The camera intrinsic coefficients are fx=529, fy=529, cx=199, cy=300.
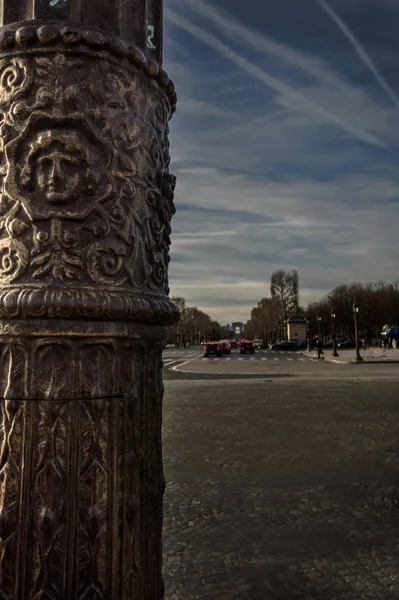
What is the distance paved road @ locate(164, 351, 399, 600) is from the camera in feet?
11.6

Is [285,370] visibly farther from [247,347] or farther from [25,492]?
[247,347]

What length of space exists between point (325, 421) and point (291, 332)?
6782cm

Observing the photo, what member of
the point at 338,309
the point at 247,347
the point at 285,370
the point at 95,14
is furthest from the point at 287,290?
the point at 95,14

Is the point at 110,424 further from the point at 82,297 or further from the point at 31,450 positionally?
the point at 82,297

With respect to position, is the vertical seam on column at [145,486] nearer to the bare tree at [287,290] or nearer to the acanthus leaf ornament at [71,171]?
the acanthus leaf ornament at [71,171]

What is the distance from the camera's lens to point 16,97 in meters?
1.40

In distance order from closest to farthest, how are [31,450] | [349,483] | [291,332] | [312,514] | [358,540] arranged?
[31,450], [358,540], [312,514], [349,483], [291,332]

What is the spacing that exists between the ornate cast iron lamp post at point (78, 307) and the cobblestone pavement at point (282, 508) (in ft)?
7.69

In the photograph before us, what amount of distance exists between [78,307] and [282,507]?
434cm

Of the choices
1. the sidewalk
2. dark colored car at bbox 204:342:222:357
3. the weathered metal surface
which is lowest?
the sidewalk

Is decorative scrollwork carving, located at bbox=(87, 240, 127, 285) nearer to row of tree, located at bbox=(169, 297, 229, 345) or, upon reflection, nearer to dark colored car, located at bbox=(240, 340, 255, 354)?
dark colored car, located at bbox=(240, 340, 255, 354)

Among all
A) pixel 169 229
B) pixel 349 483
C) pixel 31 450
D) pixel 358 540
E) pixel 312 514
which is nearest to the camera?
pixel 31 450

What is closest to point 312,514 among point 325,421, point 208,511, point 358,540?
point 358,540

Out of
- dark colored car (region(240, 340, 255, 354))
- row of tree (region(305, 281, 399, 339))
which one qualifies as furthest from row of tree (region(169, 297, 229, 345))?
dark colored car (region(240, 340, 255, 354))
